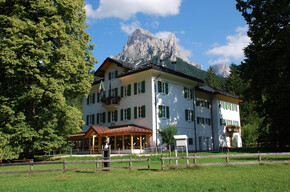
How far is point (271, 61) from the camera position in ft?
68.8

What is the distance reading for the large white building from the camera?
2844 centimetres

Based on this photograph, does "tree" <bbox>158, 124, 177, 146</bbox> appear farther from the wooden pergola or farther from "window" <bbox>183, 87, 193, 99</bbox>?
"window" <bbox>183, 87, 193, 99</bbox>

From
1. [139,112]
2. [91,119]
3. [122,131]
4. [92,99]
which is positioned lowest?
[122,131]

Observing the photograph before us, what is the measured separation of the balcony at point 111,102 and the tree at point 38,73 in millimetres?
10615

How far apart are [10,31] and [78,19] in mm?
6321

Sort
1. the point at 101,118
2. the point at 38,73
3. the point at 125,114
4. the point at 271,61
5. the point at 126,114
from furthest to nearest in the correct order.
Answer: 1. the point at 101,118
2. the point at 125,114
3. the point at 126,114
4. the point at 271,61
5. the point at 38,73

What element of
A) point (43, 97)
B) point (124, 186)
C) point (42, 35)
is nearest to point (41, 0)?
point (42, 35)

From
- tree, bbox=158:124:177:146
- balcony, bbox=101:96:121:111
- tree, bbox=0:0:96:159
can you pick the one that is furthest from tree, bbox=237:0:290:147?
balcony, bbox=101:96:121:111

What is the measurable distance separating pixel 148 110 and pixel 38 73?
13.1 m

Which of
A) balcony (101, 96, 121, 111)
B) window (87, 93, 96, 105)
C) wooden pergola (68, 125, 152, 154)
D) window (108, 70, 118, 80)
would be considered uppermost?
window (108, 70, 118, 80)

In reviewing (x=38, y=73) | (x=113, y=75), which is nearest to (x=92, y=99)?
(x=113, y=75)

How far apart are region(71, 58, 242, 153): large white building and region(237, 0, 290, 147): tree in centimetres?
947

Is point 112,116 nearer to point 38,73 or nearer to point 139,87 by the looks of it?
point 139,87

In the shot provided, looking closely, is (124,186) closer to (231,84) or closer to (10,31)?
(10,31)
